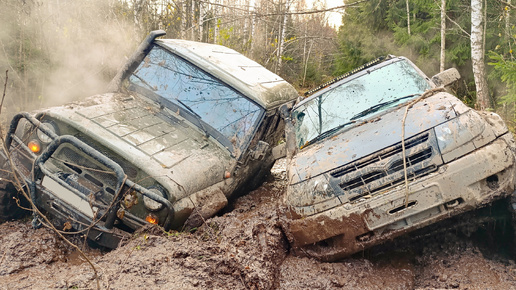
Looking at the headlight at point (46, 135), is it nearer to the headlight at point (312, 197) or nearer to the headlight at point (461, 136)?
the headlight at point (312, 197)

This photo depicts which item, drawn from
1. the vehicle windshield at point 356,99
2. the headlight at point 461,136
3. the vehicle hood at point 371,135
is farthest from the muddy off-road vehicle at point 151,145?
the headlight at point 461,136

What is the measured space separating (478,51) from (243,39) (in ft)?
34.4

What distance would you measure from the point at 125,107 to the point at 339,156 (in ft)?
9.15

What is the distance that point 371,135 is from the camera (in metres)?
3.82

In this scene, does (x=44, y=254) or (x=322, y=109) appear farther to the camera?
(x=322, y=109)

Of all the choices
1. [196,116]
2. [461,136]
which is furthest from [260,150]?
[461,136]

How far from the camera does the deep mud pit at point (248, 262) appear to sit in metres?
3.17

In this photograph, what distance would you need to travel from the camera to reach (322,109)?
4656mm

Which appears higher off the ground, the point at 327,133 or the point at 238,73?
the point at 238,73

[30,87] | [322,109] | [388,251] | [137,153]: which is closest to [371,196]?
[388,251]

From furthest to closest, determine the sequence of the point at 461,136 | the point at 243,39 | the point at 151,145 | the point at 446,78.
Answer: the point at 243,39, the point at 446,78, the point at 151,145, the point at 461,136

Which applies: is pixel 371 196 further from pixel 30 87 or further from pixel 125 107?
pixel 30 87

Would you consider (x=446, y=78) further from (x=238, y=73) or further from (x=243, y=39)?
(x=243, y=39)

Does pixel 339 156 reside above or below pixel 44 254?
above
